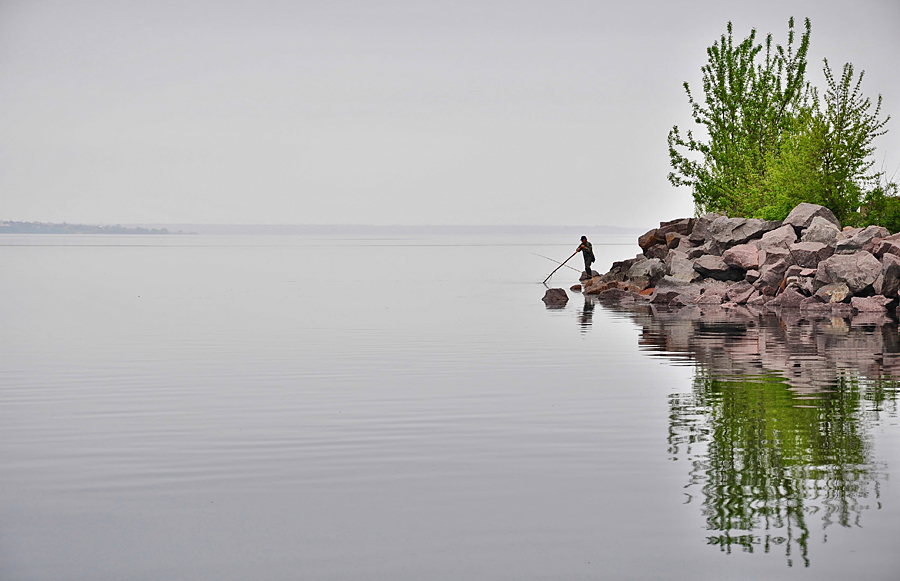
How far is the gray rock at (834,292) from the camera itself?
36.9 metres

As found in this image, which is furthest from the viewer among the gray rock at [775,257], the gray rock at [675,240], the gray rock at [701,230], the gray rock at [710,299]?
the gray rock at [675,240]

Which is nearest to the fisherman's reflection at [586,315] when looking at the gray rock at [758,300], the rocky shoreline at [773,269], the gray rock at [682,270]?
the rocky shoreline at [773,269]

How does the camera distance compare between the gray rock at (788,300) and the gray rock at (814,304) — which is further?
the gray rock at (788,300)

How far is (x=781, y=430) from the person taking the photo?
13.5 m

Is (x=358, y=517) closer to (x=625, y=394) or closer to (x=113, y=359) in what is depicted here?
(x=625, y=394)

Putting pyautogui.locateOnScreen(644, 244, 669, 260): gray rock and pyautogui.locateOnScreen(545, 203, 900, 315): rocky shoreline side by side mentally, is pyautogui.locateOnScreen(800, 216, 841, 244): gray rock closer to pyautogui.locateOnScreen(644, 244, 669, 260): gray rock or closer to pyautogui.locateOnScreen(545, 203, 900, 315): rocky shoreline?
pyautogui.locateOnScreen(545, 203, 900, 315): rocky shoreline

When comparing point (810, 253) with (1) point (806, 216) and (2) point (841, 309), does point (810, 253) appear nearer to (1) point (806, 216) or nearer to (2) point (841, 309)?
(1) point (806, 216)

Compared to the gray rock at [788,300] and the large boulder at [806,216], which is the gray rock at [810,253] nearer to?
the gray rock at [788,300]

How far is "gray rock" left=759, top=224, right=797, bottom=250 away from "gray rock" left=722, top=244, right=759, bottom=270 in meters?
0.47

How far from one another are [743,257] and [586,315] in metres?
10.4

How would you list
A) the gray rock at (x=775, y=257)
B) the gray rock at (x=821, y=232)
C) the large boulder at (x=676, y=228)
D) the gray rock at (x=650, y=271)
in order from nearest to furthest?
the gray rock at (x=775, y=257), the gray rock at (x=821, y=232), the gray rock at (x=650, y=271), the large boulder at (x=676, y=228)

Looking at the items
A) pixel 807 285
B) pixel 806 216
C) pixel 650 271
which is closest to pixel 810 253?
pixel 807 285

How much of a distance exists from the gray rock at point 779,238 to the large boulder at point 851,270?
3686 millimetres

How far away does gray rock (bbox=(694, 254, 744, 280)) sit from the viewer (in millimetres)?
43781
